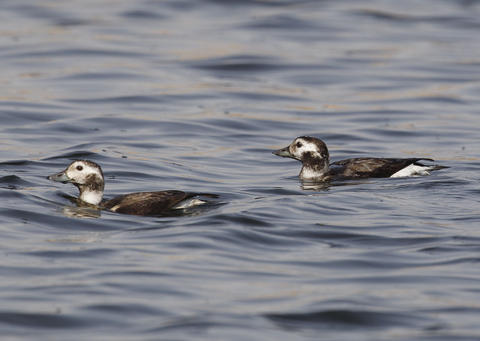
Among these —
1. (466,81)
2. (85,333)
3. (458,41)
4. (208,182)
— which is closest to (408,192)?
(208,182)

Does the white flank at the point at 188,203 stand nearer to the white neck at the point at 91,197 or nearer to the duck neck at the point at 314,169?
the white neck at the point at 91,197

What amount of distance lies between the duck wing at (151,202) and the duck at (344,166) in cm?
363

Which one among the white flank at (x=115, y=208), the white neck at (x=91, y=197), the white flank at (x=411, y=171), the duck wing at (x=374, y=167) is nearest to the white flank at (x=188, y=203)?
the white flank at (x=115, y=208)

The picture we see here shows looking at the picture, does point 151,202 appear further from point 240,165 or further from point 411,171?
point 240,165

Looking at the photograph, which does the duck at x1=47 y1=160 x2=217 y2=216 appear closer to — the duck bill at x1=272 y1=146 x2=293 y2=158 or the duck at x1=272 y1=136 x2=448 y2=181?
the duck at x1=272 y1=136 x2=448 y2=181

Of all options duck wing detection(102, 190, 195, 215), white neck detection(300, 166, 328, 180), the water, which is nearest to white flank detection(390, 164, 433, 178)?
the water

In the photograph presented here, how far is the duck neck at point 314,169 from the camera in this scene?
16688 mm

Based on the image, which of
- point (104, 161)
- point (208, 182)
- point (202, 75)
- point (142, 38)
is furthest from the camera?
point (142, 38)

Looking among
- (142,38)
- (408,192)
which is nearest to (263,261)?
(408,192)

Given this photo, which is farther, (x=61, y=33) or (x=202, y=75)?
(x=61, y=33)

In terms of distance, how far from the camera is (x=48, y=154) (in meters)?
17.9

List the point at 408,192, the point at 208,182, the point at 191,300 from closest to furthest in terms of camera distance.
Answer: the point at 191,300, the point at 408,192, the point at 208,182

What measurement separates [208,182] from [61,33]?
1411 cm

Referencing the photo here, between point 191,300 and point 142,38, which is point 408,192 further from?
point 142,38
